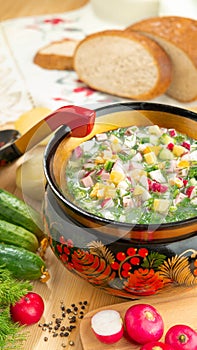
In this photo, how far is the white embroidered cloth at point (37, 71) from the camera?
403 cm

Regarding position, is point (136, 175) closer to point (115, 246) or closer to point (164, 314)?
point (115, 246)

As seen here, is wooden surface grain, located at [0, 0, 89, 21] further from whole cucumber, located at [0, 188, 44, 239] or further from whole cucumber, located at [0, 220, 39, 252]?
whole cucumber, located at [0, 220, 39, 252]

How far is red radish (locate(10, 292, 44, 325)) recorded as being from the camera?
2.10 meters

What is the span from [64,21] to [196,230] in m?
3.50

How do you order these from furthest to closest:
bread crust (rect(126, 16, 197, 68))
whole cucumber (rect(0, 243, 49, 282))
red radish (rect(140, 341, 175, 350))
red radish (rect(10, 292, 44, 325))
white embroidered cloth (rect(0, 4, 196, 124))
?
white embroidered cloth (rect(0, 4, 196, 124))
bread crust (rect(126, 16, 197, 68))
whole cucumber (rect(0, 243, 49, 282))
red radish (rect(10, 292, 44, 325))
red radish (rect(140, 341, 175, 350))

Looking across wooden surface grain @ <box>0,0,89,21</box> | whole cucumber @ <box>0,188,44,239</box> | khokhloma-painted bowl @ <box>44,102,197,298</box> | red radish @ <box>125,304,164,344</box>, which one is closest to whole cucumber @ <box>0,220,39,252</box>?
whole cucumber @ <box>0,188,44,239</box>

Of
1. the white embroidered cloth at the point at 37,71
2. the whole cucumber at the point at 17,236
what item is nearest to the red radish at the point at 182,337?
the whole cucumber at the point at 17,236

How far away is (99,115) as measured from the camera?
2365 millimetres

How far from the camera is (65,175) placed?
7.09 feet

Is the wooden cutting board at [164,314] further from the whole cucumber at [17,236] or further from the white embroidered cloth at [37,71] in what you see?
the white embroidered cloth at [37,71]

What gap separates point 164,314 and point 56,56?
270 centimetres

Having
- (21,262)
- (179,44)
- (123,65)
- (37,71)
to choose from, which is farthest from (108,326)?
(37,71)

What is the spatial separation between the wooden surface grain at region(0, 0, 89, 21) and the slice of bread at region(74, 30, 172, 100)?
4.07ft

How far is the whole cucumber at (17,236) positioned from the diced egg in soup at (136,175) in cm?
33
